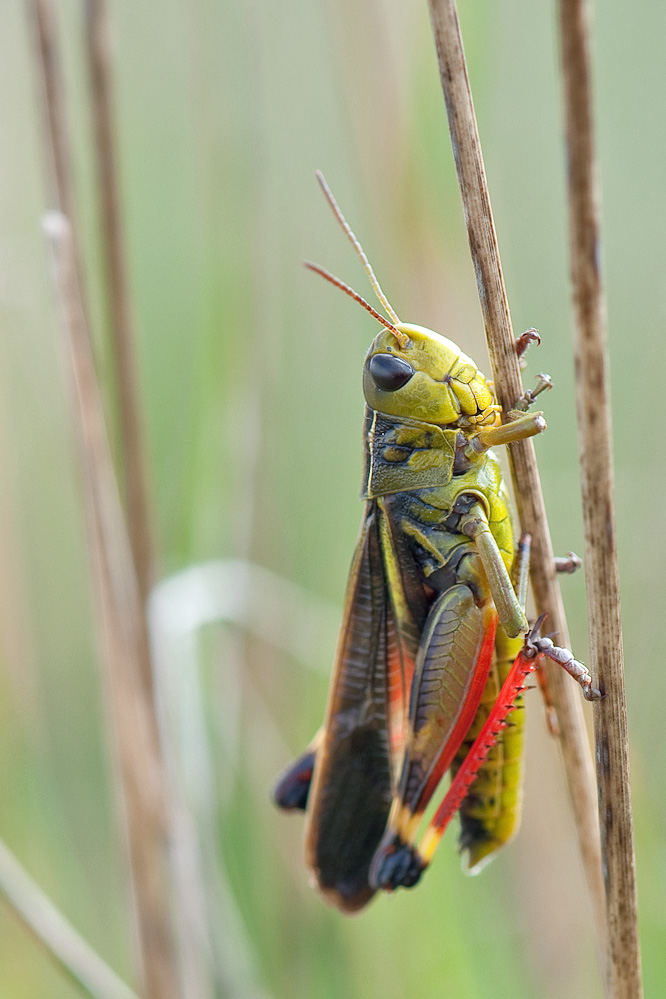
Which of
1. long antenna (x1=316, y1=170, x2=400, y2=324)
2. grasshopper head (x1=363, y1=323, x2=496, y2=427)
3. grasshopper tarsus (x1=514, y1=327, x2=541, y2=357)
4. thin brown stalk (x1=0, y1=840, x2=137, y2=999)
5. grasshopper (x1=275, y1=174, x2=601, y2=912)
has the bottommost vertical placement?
thin brown stalk (x1=0, y1=840, x2=137, y2=999)

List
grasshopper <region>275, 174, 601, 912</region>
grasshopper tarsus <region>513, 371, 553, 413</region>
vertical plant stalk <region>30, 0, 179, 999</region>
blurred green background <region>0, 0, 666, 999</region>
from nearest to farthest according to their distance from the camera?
grasshopper tarsus <region>513, 371, 553, 413</region> < grasshopper <region>275, 174, 601, 912</region> < vertical plant stalk <region>30, 0, 179, 999</region> < blurred green background <region>0, 0, 666, 999</region>

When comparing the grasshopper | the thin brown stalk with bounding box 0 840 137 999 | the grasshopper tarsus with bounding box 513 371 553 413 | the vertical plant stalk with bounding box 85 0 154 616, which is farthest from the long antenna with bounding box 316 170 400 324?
the thin brown stalk with bounding box 0 840 137 999

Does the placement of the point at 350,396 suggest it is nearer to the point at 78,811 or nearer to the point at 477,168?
the point at 78,811

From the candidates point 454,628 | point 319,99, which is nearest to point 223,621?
point 454,628

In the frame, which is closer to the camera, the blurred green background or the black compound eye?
the black compound eye

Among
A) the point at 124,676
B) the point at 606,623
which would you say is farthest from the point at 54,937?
the point at 606,623

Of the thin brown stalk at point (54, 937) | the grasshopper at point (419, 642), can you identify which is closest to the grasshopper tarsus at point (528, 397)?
the grasshopper at point (419, 642)

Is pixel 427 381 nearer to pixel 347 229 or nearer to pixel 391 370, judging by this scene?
pixel 391 370

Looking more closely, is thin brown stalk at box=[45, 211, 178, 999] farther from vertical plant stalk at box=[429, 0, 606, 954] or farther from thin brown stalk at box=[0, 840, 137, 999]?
vertical plant stalk at box=[429, 0, 606, 954]
